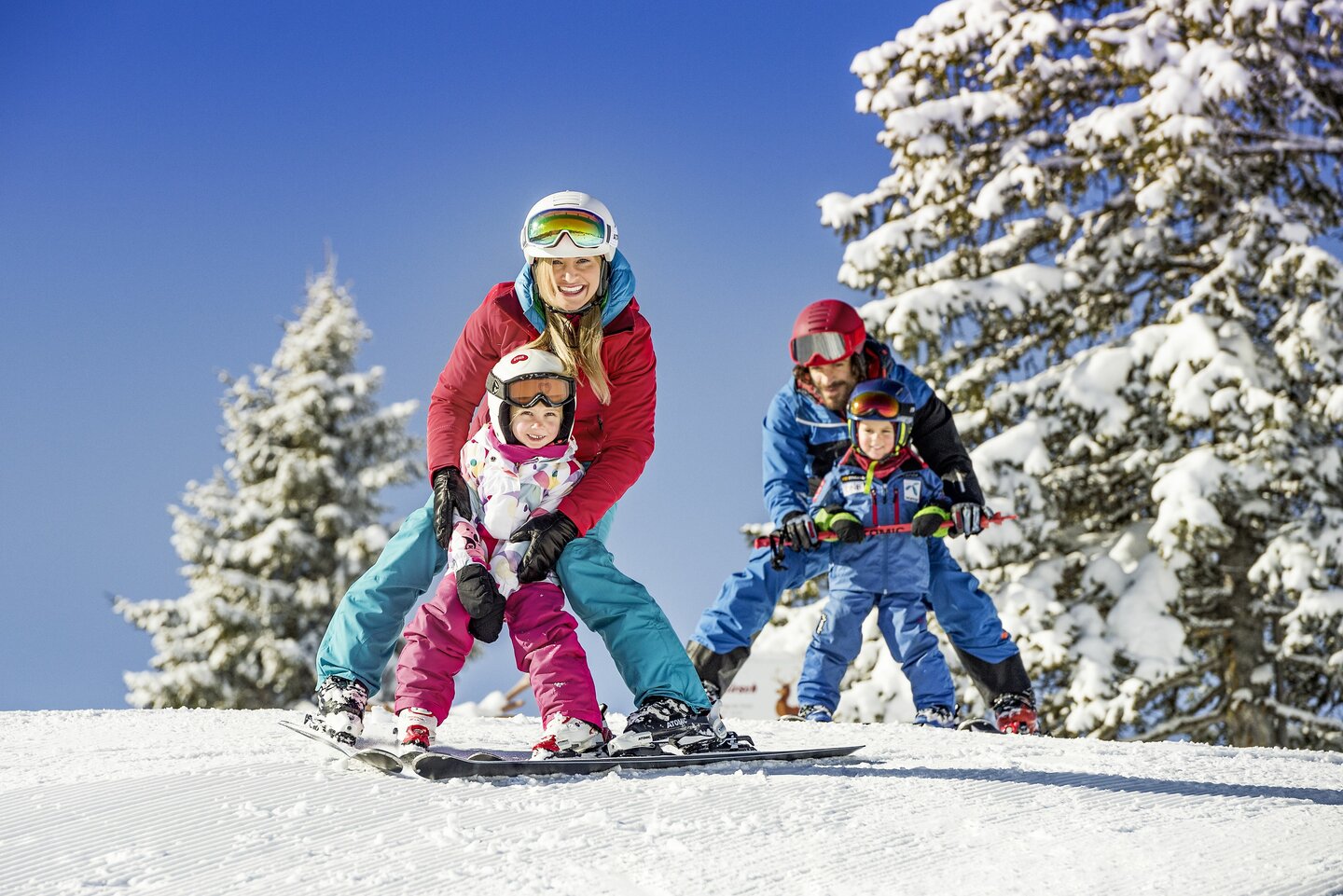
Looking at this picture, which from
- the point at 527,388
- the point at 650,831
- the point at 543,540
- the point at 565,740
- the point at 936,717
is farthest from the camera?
the point at 936,717

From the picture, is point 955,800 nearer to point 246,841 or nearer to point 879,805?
point 879,805

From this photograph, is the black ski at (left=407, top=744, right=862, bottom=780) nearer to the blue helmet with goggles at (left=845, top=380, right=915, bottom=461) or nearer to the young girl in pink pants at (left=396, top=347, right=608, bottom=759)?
the young girl in pink pants at (left=396, top=347, right=608, bottom=759)

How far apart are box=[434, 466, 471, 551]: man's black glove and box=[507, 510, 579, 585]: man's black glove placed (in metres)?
0.20

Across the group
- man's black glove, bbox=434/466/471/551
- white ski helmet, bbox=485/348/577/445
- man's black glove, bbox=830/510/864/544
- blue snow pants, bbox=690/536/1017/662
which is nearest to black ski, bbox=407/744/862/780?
man's black glove, bbox=434/466/471/551

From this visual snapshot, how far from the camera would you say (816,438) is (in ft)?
18.4

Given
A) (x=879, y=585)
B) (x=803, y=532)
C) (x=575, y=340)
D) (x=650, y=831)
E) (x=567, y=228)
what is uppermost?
(x=567, y=228)

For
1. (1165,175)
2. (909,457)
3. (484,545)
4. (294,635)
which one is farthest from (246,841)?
(294,635)

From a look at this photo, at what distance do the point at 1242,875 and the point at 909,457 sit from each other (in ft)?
11.1

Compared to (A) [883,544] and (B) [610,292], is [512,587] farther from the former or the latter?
(A) [883,544]

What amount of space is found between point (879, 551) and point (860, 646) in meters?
0.45

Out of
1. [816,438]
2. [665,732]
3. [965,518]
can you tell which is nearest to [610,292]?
[665,732]

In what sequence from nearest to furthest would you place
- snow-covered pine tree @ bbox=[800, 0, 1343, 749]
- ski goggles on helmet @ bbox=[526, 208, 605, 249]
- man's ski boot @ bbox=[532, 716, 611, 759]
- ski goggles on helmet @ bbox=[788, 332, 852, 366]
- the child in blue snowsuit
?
man's ski boot @ bbox=[532, 716, 611, 759]
ski goggles on helmet @ bbox=[526, 208, 605, 249]
the child in blue snowsuit
ski goggles on helmet @ bbox=[788, 332, 852, 366]
snow-covered pine tree @ bbox=[800, 0, 1343, 749]

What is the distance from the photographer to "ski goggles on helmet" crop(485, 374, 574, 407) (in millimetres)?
3330

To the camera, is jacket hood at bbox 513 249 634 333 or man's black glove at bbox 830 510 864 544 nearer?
jacket hood at bbox 513 249 634 333
